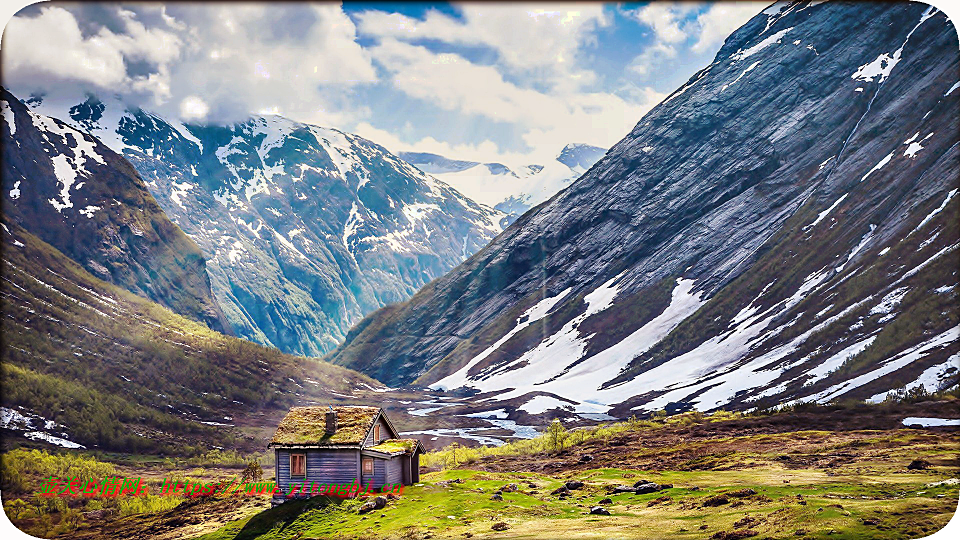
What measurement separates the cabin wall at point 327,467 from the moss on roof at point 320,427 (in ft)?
2.80

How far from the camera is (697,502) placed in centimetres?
4150

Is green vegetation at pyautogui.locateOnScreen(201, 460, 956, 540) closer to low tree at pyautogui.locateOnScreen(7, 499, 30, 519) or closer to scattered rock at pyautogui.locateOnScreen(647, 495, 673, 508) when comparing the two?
scattered rock at pyautogui.locateOnScreen(647, 495, 673, 508)

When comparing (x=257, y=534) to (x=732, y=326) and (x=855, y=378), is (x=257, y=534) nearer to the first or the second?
(x=855, y=378)

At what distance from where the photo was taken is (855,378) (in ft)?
319

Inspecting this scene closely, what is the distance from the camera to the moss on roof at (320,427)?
158ft

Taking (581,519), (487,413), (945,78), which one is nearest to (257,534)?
(581,519)

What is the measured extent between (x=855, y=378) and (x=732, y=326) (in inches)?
2524

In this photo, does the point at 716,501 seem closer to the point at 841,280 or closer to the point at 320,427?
the point at 320,427

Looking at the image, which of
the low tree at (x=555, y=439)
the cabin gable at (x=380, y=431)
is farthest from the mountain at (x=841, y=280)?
the cabin gable at (x=380, y=431)

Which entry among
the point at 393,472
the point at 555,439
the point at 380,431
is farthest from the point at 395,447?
the point at 555,439

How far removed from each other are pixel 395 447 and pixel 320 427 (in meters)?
6.08

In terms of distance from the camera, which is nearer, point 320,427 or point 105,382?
point 320,427

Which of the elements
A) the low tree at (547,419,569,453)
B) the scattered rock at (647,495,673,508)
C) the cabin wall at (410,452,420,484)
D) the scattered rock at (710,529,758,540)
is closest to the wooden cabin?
the cabin wall at (410,452,420,484)

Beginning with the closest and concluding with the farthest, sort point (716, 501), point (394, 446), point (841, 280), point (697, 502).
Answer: point (716, 501) < point (697, 502) < point (394, 446) < point (841, 280)
